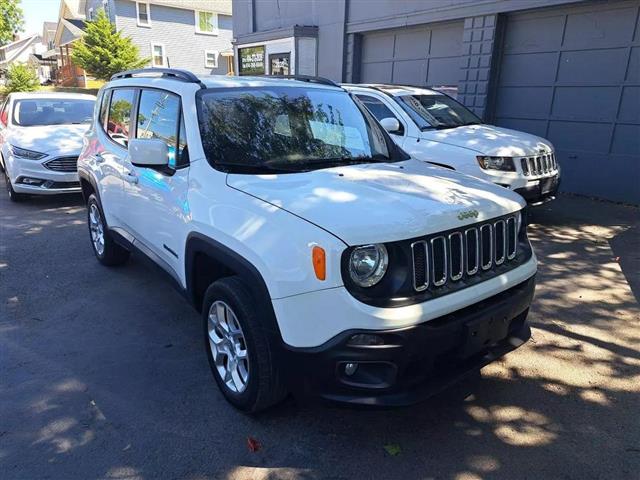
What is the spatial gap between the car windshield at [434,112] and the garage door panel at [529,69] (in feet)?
7.62

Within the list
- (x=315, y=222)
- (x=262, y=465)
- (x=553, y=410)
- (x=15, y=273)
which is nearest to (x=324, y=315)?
(x=315, y=222)

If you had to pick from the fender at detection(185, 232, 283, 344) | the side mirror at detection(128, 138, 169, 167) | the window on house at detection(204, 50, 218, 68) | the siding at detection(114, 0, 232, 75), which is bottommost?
the fender at detection(185, 232, 283, 344)

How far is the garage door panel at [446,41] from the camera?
10.4 metres

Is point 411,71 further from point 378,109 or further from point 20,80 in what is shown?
point 20,80

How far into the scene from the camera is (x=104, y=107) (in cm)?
500

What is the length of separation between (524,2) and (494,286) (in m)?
8.12

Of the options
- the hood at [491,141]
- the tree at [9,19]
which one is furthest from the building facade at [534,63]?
the tree at [9,19]

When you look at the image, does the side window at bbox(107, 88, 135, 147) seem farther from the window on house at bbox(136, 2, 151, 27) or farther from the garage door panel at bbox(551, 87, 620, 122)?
the window on house at bbox(136, 2, 151, 27)

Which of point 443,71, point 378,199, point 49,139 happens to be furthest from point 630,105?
point 49,139

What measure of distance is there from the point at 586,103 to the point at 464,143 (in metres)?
3.62

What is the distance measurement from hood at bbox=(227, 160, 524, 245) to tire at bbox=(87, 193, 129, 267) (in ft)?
8.83

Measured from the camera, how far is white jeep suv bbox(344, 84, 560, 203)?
242 inches

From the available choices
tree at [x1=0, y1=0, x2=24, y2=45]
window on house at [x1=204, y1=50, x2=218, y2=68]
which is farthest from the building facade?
tree at [x1=0, y1=0, x2=24, y2=45]

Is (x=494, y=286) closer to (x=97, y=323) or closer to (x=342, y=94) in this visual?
(x=342, y=94)
